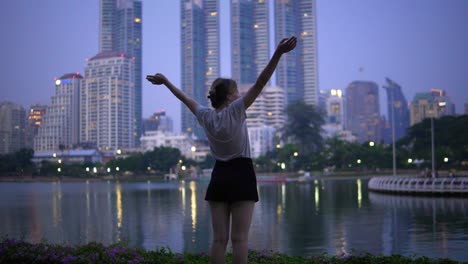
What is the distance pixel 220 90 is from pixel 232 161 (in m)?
0.62

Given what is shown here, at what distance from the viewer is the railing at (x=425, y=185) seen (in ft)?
104

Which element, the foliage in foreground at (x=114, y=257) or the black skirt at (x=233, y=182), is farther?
the foliage in foreground at (x=114, y=257)

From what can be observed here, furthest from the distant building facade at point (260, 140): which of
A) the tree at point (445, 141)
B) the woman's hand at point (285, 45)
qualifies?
the woman's hand at point (285, 45)

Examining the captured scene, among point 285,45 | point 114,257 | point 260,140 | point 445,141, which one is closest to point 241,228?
point 285,45

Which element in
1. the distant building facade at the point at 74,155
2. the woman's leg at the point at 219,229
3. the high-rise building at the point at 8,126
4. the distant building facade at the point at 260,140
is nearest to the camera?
the woman's leg at the point at 219,229

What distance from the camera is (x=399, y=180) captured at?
37125 mm

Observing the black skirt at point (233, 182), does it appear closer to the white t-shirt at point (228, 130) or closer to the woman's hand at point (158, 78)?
the white t-shirt at point (228, 130)

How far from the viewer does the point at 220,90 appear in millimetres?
4648

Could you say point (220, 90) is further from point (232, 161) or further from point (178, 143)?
point (178, 143)

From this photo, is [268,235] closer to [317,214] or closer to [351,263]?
[317,214]

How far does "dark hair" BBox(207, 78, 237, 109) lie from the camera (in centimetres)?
465

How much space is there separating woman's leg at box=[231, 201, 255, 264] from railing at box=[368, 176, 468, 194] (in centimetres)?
2991

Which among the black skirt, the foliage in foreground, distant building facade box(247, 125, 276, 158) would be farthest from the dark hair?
distant building facade box(247, 125, 276, 158)

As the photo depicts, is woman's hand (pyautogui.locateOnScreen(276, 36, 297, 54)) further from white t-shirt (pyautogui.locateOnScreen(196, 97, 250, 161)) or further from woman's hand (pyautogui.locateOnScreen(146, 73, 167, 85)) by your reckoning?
woman's hand (pyautogui.locateOnScreen(146, 73, 167, 85))
